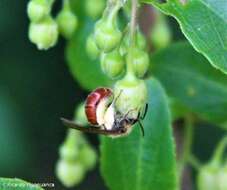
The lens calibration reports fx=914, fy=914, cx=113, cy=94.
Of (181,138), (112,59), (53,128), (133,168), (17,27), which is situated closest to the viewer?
(112,59)

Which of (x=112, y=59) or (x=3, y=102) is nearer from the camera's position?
(x=112, y=59)

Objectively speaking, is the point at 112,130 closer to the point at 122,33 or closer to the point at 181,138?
the point at 122,33

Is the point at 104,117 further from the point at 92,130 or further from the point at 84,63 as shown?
the point at 84,63

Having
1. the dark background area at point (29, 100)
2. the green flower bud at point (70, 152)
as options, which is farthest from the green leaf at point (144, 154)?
the dark background area at point (29, 100)

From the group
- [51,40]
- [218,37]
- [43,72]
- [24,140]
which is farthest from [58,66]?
[218,37]

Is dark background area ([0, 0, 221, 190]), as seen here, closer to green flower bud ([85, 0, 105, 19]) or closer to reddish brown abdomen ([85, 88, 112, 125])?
green flower bud ([85, 0, 105, 19])

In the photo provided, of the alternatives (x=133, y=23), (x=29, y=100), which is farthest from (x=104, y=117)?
(x=29, y=100)

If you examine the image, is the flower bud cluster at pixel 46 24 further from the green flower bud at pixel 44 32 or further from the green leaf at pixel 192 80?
the green leaf at pixel 192 80

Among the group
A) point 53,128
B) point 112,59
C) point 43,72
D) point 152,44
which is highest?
point 112,59
